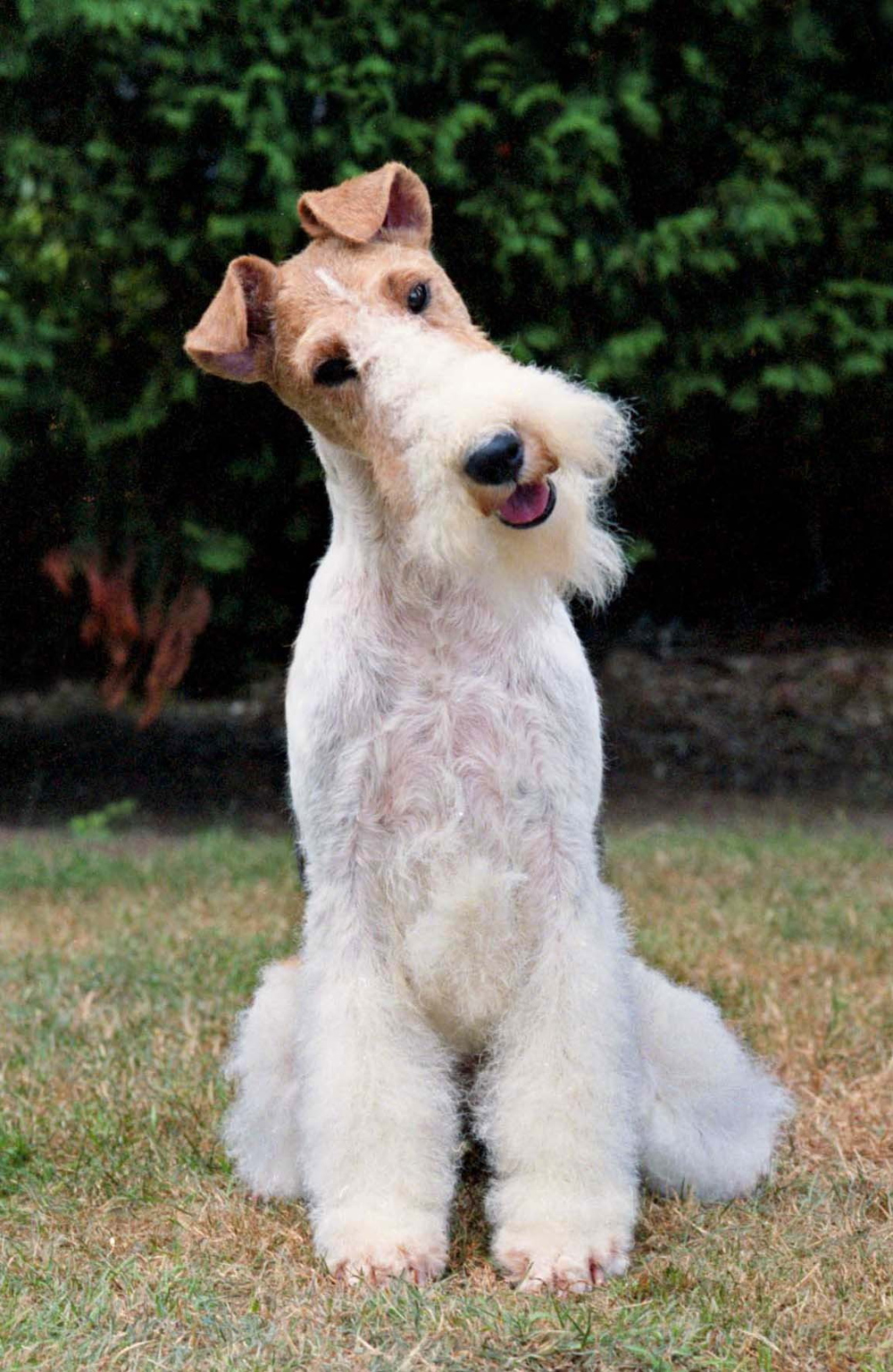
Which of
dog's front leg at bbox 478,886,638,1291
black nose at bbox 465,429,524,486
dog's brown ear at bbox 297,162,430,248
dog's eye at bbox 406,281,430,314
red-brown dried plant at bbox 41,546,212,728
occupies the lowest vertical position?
red-brown dried plant at bbox 41,546,212,728

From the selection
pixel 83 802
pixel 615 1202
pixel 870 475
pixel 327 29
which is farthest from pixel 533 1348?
pixel 870 475

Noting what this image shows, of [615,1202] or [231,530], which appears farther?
[231,530]

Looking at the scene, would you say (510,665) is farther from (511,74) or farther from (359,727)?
(511,74)

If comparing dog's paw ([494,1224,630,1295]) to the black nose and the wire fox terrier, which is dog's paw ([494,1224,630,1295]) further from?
the black nose

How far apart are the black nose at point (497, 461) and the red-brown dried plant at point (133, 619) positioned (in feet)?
14.9

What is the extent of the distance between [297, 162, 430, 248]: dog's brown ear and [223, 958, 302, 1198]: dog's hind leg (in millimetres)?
1369

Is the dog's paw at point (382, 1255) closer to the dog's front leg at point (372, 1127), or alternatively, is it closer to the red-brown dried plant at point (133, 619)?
the dog's front leg at point (372, 1127)

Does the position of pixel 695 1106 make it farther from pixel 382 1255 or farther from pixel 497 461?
pixel 497 461

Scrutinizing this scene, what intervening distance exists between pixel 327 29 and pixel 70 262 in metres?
1.48

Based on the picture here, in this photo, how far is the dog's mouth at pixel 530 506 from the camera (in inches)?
91.9

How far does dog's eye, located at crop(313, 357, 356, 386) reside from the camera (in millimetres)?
2492

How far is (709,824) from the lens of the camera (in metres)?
7.07

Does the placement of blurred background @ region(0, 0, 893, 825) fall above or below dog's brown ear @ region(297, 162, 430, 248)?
below

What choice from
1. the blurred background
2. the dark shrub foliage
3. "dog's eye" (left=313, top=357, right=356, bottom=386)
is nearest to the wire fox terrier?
"dog's eye" (left=313, top=357, right=356, bottom=386)
